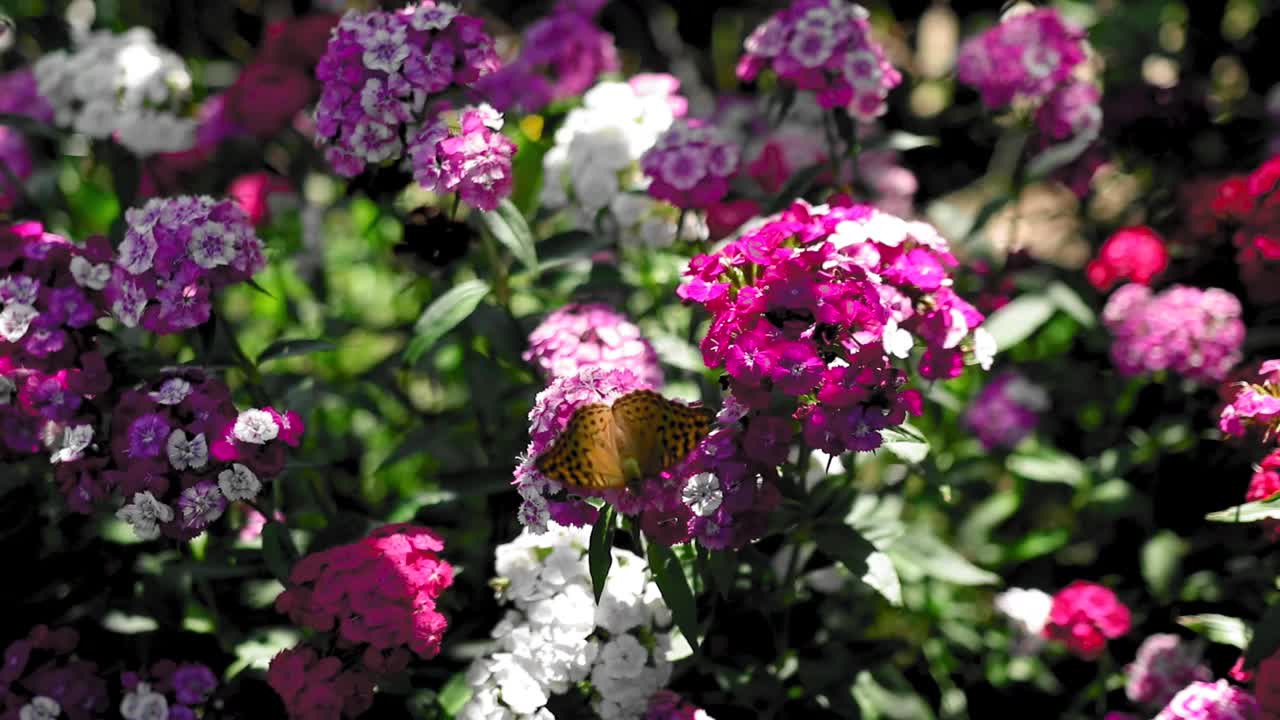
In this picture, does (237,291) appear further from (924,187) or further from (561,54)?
(924,187)

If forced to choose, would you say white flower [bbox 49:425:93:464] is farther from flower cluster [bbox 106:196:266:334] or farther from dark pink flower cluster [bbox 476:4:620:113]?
dark pink flower cluster [bbox 476:4:620:113]

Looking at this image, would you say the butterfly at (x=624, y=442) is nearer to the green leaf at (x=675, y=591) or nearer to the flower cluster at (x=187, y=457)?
the green leaf at (x=675, y=591)

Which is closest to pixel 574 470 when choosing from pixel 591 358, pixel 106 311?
pixel 591 358

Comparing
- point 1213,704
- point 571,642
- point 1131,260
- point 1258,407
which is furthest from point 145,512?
point 1131,260

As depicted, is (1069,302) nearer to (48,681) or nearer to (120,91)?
(48,681)

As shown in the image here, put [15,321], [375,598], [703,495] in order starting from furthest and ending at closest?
[15,321], [375,598], [703,495]

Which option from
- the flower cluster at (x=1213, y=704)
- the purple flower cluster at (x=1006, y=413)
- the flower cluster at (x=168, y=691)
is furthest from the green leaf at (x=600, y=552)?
the purple flower cluster at (x=1006, y=413)
